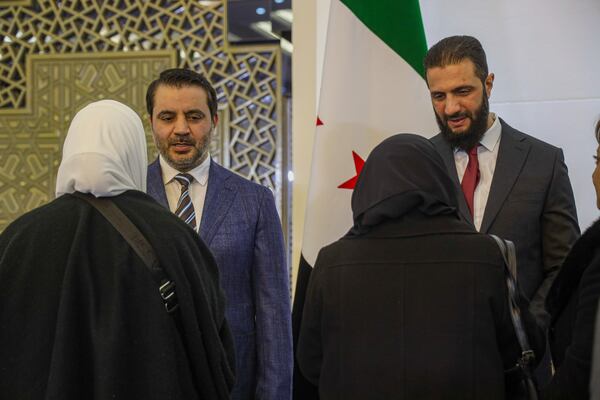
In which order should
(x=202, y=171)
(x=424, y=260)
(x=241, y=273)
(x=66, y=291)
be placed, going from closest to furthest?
(x=66, y=291) < (x=424, y=260) < (x=241, y=273) < (x=202, y=171)

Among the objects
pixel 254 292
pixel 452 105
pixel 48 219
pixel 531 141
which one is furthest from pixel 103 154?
pixel 531 141

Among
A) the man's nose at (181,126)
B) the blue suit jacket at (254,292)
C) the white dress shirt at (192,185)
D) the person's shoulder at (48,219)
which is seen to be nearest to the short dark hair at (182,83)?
the man's nose at (181,126)

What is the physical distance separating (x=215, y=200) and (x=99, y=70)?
1.80 metres

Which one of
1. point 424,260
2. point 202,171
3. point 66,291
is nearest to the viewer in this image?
point 66,291

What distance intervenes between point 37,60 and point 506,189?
8.47 ft

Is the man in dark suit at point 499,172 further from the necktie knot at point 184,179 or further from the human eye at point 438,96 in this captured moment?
the necktie knot at point 184,179

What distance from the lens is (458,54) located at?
8.37 ft

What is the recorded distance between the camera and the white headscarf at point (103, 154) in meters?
1.71

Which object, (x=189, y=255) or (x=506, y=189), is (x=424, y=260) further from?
(x=506, y=189)

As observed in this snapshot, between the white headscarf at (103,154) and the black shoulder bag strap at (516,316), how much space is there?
86 cm

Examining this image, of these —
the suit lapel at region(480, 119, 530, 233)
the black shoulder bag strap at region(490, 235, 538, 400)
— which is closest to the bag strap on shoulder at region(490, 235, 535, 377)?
the black shoulder bag strap at region(490, 235, 538, 400)

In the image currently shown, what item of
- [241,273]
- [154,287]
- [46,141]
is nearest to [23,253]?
[154,287]

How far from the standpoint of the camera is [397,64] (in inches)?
120

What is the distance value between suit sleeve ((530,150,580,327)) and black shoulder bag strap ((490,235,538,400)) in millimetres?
499
